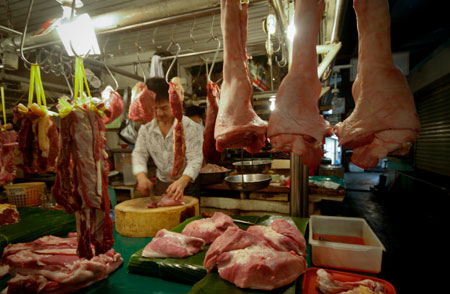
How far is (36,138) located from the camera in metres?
2.73

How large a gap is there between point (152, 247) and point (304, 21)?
2.19m

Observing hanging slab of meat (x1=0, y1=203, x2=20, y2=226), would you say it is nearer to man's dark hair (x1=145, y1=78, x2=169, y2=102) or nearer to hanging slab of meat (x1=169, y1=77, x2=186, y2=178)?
hanging slab of meat (x1=169, y1=77, x2=186, y2=178)

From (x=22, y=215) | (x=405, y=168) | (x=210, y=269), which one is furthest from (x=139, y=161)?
(x=405, y=168)

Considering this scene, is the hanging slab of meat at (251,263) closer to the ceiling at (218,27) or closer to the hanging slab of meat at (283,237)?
the hanging slab of meat at (283,237)

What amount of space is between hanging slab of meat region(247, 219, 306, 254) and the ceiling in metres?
3.65

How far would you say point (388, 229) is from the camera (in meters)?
6.75

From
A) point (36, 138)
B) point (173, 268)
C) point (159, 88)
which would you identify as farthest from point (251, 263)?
point (159, 88)

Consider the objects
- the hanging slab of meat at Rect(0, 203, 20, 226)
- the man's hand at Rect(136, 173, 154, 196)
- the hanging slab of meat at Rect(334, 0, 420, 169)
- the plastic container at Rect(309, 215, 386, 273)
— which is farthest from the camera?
the man's hand at Rect(136, 173, 154, 196)

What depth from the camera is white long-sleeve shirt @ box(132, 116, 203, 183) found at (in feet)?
13.5

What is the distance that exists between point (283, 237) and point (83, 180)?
1.89m

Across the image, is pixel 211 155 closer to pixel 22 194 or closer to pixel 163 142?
pixel 163 142

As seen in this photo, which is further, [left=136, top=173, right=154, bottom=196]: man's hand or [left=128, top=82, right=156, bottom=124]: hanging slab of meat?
[left=136, top=173, right=154, bottom=196]: man's hand

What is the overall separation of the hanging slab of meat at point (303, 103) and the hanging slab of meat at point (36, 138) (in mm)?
2903

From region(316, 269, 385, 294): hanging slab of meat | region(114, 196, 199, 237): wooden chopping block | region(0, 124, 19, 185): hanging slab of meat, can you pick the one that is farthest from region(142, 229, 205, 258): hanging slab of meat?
region(0, 124, 19, 185): hanging slab of meat
